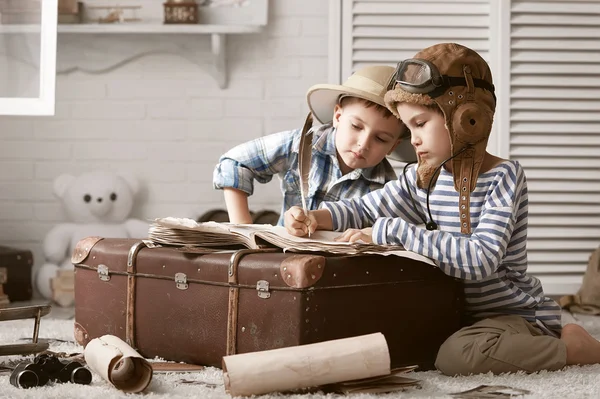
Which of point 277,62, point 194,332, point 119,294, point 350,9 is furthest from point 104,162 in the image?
point 194,332

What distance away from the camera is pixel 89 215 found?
10.5 ft

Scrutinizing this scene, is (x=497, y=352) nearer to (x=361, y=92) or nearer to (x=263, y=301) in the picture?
(x=263, y=301)

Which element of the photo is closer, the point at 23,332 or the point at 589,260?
the point at 23,332

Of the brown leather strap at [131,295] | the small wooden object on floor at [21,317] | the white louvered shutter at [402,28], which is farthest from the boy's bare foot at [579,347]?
the white louvered shutter at [402,28]

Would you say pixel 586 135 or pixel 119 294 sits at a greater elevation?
pixel 586 135

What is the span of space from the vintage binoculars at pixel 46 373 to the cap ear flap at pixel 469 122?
789 millimetres

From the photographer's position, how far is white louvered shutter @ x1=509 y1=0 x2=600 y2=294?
3123 millimetres

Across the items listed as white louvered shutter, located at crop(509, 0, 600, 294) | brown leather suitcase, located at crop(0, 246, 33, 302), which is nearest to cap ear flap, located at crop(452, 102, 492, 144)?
white louvered shutter, located at crop(509, 0, 600, 294)

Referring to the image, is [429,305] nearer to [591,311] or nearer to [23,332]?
[23,332]

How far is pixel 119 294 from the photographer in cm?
174

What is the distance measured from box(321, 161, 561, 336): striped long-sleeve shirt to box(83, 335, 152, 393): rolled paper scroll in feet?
1.60

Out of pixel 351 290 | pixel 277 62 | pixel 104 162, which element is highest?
pixel 277 62

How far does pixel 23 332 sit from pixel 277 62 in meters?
1.60

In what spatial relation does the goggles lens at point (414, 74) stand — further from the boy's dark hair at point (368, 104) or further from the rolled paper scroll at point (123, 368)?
the rolled paper scroll at point (123, 368)
